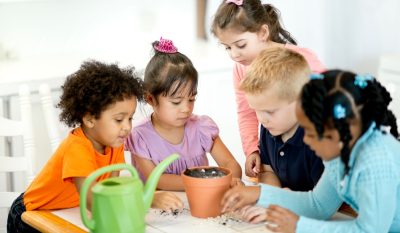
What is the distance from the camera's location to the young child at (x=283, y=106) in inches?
72.6

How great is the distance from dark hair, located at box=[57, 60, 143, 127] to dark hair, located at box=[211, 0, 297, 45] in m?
0.52

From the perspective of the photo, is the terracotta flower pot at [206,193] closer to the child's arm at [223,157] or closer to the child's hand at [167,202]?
the child's hand at [167,202]

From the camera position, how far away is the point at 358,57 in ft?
13.0

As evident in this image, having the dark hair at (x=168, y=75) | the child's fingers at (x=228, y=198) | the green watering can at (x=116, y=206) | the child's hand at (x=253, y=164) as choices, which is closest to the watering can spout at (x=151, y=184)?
the green watering can at (x=116, y=206)

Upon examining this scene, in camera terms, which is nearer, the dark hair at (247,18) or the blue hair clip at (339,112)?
the blue hair clip at (339,112)

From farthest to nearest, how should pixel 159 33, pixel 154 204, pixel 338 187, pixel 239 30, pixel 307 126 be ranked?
1. pixel 159 33
2. pixel 239 30
3. pixel 154 204
4. pixel 338 187
5. pixel 307 126

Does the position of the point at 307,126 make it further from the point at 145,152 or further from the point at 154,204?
the point at 145,152

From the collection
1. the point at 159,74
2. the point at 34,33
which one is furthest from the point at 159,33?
the point at 159,74

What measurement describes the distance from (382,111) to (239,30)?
3.14 ft

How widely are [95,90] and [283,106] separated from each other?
0.52 metres

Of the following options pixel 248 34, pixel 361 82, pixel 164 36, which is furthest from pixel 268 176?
pixel 164 36

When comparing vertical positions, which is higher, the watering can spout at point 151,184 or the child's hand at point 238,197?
→ the watering can spout at point 151,184

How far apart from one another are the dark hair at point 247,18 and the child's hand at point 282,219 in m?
0.96

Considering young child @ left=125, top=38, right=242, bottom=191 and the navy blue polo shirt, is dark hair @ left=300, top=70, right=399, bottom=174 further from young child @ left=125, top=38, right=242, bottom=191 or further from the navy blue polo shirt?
young child @ left=125, top=38, right=242, bottom=191
